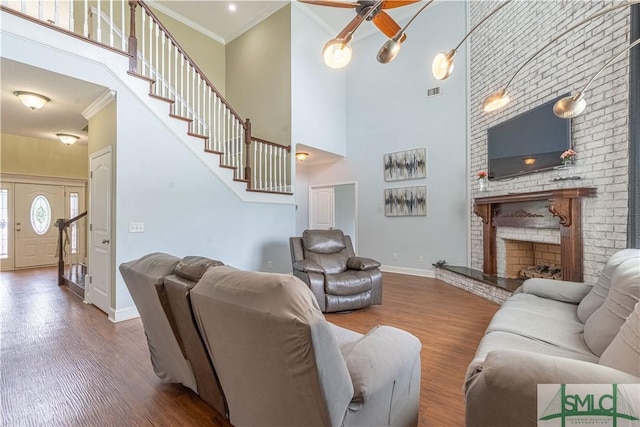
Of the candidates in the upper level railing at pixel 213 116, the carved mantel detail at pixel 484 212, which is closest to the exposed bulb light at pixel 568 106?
the carved mantel detail at pixel 484 212

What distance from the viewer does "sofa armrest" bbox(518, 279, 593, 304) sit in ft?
7.40

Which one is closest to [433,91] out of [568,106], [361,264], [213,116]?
[568,106]

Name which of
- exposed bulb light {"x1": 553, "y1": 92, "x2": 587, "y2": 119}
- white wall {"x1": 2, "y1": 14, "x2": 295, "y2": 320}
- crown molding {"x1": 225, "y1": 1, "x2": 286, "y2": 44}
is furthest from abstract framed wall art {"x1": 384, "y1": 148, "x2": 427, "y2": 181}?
crown molding {"x1": 225, "y1": 1, "x2": 286, "y2": 44}

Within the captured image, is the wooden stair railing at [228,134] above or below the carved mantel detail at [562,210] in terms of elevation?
above

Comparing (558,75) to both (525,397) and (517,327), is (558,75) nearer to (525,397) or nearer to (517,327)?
(517,327)

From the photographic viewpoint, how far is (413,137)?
18.4 feet

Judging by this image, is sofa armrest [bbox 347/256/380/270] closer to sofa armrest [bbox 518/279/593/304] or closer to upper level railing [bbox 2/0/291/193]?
sofa armrest [bbox 518/279/593/304]

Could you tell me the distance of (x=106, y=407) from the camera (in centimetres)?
175

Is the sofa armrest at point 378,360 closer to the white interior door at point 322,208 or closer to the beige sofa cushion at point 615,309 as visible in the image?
the beige sofa cushion at point 615,309

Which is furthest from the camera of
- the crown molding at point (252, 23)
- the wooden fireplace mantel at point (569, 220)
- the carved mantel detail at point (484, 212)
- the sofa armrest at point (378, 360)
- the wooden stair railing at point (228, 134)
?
the crown molding at point (252, 23)

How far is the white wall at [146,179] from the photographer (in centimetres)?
279

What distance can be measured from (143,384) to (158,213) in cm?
209

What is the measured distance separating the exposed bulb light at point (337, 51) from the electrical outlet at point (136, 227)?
281 cm

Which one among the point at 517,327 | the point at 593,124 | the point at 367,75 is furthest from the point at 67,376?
the point at 367,75
